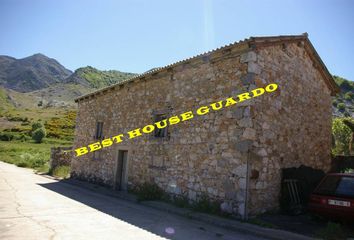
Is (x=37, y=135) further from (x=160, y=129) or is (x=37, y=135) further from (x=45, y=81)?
(x=45, y=81)

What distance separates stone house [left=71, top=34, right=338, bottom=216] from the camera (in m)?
7.16

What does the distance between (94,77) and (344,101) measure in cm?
9302

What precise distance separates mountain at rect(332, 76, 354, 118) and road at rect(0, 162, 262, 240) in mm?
41026

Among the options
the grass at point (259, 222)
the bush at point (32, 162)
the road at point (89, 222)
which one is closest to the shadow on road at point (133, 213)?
the road at point (89, 222)

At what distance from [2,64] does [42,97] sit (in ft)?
268

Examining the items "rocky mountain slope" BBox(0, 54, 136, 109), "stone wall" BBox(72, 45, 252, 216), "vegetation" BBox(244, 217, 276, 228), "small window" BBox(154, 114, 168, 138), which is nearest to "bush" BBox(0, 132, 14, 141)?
"stone wall" BBox(72, 45, 252, 216)

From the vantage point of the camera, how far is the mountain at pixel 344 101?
42.0m

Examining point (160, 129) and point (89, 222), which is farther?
point (160, 129)

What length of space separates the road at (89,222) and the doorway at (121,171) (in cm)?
286

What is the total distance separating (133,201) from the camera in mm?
9188

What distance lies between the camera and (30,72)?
5891 inches

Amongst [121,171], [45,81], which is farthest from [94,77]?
[121,171]

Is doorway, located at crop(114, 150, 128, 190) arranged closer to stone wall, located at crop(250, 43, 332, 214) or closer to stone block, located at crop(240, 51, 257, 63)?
stone wall, located at crop(250, 43, 332, 214)

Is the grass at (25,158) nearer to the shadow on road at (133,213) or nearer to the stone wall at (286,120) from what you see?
the shadow on road at (133,213)
